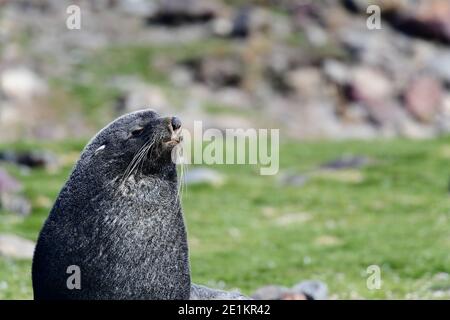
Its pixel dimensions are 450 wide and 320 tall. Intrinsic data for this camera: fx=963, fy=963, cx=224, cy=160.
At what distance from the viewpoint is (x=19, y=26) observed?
6488cm

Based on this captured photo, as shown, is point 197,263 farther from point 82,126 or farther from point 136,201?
point 82,126

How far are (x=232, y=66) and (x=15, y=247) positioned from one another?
40.1 m

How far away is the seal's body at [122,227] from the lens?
12.3 m

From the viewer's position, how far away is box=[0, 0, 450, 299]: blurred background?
994 inches

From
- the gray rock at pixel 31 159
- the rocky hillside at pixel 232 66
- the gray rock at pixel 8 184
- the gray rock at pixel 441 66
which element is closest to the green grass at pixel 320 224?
the gray rock at pixel 8 184

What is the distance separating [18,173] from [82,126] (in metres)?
15.7

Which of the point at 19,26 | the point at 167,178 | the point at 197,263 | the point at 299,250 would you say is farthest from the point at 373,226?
the point at 19,26

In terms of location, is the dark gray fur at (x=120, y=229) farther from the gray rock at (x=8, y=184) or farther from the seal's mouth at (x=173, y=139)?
the gray rock at (x=8, y=184)

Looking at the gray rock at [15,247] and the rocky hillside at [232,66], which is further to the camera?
the rocky hillside at [232,66]

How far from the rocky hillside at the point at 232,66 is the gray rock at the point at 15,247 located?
29021 mm

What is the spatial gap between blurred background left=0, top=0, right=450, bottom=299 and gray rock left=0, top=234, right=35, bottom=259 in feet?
0.20

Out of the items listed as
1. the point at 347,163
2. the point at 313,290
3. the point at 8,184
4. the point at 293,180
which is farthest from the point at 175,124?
the point at 347,163

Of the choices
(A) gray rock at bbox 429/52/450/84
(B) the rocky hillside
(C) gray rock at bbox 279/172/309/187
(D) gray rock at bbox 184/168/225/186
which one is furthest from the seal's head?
(A) gray rock at bbox 429/52/450/84

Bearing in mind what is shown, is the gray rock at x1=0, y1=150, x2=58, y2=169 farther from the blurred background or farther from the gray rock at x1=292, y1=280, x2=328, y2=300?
the gray rock at x1=292, y1=280, x2=328, y2=300
